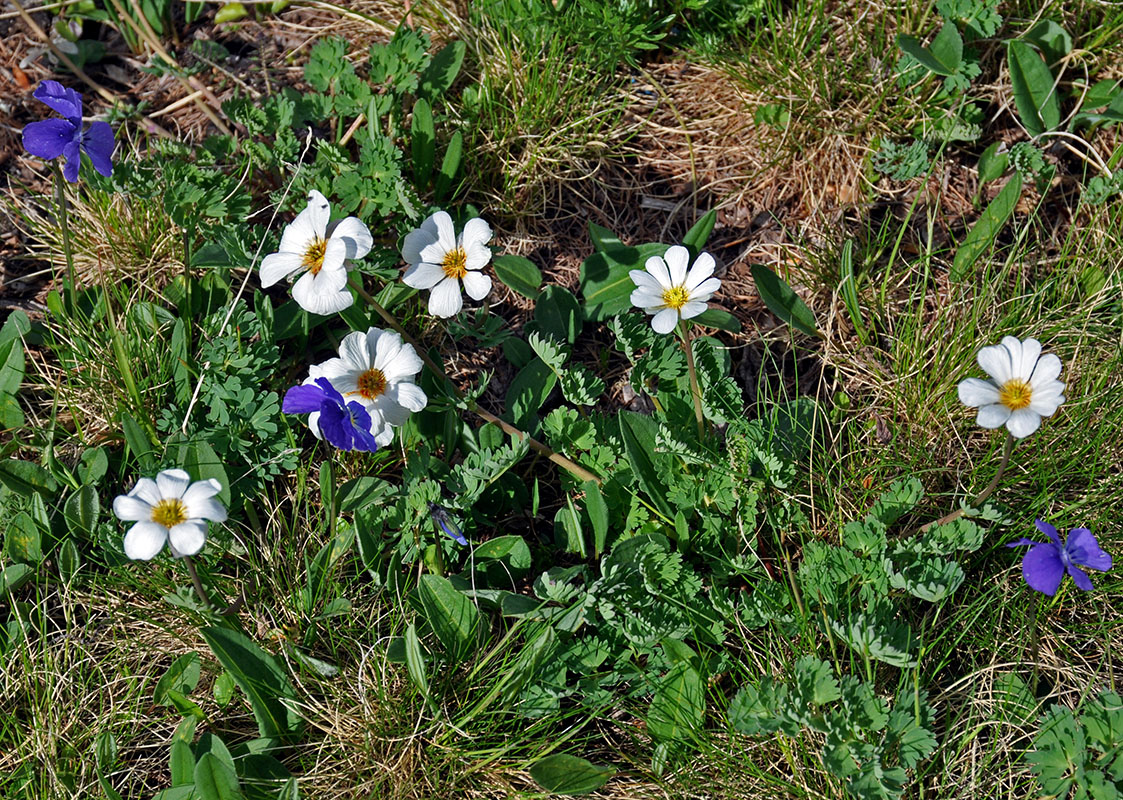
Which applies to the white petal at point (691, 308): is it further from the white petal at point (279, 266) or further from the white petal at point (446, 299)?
the white petal at point (279, 266)

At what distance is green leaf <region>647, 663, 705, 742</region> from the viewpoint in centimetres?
186

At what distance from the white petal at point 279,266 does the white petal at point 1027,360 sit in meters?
1.38

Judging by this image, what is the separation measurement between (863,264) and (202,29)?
206cm

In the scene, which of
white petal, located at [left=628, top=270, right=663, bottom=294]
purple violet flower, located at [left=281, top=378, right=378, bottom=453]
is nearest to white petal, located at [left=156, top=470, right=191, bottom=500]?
purple violet flower, located at [left=281, top=378, right=378, bottom=453]

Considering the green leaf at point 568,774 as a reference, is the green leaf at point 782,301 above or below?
above

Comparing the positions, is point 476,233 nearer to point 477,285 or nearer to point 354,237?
point 477,285

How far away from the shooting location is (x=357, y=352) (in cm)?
192

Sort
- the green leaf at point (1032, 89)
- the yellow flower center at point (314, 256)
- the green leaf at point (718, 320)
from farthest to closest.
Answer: the green leaf at point (1032, 89) → the green leaf at point (718, 320) → the yellow flower center at point (314, 256)

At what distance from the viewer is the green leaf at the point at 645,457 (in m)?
2.03

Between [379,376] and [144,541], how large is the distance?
1.74 feet

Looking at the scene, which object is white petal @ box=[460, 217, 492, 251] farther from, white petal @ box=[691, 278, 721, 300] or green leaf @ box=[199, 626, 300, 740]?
green leaf @ box=[199, 626, 300, 740]

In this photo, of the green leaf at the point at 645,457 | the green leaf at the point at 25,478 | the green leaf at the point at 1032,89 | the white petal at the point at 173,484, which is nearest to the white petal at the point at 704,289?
the green leaf at the point at 645,457

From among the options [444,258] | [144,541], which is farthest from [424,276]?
[144,541]

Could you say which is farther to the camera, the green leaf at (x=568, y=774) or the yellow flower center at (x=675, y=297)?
the yellow flower center at (x=675, y=297)
